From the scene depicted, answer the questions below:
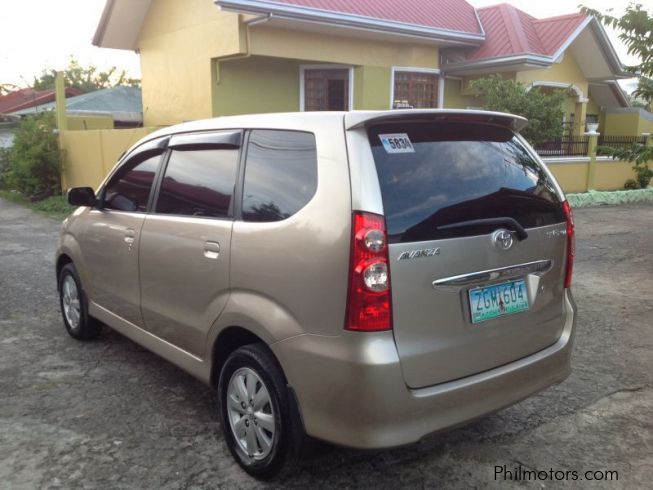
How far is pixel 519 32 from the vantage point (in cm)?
1520

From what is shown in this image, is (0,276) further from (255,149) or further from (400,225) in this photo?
(400,225)

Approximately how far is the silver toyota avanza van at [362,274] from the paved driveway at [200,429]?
1.22ft

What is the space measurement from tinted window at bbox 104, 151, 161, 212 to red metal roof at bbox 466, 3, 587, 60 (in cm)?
1232

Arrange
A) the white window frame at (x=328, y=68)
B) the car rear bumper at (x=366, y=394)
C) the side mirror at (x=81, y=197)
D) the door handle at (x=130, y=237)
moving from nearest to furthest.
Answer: the car rear bumper at (x=366, y=394) < the door handle at (x=130, y=237) < the side mirror at (x=81, y=197) < the white window frame at (x=328, y=68)

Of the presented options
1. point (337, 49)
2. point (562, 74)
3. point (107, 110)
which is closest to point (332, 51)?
point (337, 49)

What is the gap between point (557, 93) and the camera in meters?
13.2

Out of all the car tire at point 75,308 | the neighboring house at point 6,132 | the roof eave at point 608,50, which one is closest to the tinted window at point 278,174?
the car tire at point 75,308

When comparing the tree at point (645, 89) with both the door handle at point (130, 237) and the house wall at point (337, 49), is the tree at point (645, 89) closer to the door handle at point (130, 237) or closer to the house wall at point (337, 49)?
the house wall at point (337, 49)

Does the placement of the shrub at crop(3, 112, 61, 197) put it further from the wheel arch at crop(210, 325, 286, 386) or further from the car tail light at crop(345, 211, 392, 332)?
the car tail light at crop(345, 211, 392, 332)

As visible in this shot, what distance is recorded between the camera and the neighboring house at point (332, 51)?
41.0ft

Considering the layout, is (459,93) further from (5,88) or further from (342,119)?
(5,88)

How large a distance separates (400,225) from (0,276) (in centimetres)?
644

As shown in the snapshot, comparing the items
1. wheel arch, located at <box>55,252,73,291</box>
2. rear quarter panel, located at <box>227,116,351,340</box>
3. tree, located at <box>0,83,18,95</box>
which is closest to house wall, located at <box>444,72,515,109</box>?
wheel arch, located at <box>55,252,73,291</box>

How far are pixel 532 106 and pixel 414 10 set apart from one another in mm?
4254
